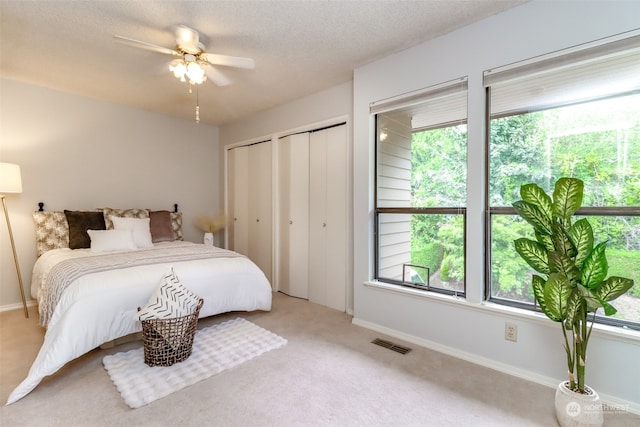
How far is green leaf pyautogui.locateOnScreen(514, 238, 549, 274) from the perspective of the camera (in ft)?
5.60

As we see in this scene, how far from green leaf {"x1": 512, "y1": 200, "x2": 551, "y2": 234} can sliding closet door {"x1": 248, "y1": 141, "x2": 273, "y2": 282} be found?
3130mm

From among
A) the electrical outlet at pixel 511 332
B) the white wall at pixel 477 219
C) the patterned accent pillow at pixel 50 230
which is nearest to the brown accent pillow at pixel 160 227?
the patterned accent pillow at pixel 50 230

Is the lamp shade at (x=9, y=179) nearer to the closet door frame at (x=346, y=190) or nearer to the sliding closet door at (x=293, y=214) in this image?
the closet door frame at (x=346, y=190)

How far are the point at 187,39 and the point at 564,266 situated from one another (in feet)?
9.52

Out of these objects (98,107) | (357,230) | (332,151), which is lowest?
(357,230)

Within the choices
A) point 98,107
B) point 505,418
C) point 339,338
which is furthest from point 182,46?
point 505,418

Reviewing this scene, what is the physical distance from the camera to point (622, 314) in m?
1.80

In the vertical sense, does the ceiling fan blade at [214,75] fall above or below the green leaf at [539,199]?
above

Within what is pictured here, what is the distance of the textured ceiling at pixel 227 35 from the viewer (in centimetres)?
208

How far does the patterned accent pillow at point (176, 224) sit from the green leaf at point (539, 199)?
4175 millimetres

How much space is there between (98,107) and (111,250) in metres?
1.99

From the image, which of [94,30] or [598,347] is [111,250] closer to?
[94,30]

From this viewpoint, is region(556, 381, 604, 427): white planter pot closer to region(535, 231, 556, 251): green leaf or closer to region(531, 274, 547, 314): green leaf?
region(531, 274, 547, 314): green leaf

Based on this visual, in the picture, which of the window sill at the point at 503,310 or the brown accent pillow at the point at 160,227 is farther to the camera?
the brown accent pillow at the point at 160,227
